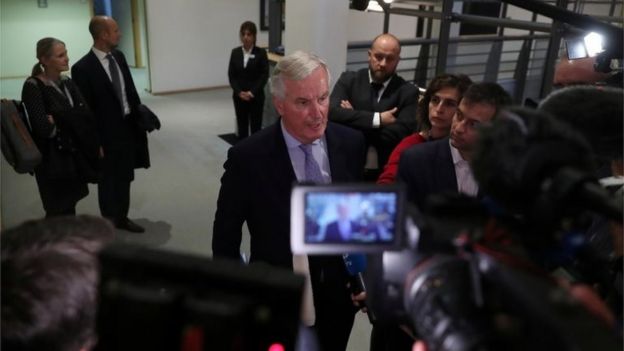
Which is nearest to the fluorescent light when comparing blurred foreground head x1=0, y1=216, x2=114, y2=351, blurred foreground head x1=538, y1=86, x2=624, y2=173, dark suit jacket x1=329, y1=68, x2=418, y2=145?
blurred foreground head x1=538, y1=86, x2=624, y2=173

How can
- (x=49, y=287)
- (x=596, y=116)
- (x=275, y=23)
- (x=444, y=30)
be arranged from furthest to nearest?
(x=275, y=23)
(x=444, y=30)
(x=596, y=116)
(x=49, y=287)

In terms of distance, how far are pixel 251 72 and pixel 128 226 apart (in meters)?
2.05

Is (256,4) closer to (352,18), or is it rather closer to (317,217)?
(352,18)

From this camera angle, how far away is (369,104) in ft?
9.21

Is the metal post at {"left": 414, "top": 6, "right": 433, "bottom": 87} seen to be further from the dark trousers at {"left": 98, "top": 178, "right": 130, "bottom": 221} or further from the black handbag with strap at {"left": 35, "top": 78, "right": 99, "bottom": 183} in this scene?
the black handbag with strap at {"left": 35, "top": 78, "right": 99, "bottom": 183}

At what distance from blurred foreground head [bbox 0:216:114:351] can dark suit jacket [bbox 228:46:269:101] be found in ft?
13.7

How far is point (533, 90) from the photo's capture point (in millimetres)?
6809

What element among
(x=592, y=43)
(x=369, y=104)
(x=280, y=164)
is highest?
(x=592, y=43)

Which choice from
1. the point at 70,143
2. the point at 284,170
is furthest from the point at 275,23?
the point at 284,170

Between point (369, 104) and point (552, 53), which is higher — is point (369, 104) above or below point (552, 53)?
below

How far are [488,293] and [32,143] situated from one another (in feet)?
8.46

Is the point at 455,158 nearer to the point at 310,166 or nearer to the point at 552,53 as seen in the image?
the point at 310,166

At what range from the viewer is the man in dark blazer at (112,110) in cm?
301

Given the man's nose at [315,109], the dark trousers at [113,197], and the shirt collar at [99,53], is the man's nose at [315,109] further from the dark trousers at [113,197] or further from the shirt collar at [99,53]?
the dark trousers at [113,197]
